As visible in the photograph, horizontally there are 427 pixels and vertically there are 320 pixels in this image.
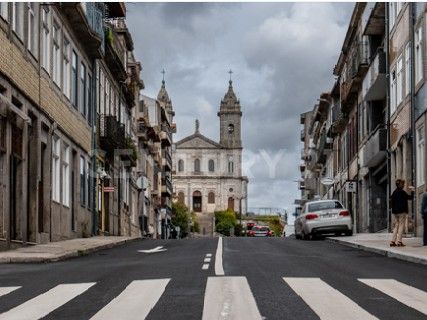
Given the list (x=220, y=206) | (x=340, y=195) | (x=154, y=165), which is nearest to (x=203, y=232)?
(x=220, y=206)

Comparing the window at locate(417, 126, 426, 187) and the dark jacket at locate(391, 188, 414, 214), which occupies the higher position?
the window at locate(417, 126, 426, 187)

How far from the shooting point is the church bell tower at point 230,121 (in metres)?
173

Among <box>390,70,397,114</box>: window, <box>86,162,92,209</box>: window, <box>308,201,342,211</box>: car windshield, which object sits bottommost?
<box>308,201,342,211</box>: car windshield

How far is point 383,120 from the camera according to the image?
4525 centimetres

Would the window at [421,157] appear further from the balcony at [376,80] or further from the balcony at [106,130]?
the balcony at [106,130]

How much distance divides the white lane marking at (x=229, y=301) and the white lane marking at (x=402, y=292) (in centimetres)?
171

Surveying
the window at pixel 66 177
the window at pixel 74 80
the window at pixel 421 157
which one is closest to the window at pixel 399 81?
the window at pixel 421 157

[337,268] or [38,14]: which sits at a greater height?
[38,14]

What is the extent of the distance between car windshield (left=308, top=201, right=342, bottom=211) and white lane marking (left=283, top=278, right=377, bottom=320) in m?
22.8

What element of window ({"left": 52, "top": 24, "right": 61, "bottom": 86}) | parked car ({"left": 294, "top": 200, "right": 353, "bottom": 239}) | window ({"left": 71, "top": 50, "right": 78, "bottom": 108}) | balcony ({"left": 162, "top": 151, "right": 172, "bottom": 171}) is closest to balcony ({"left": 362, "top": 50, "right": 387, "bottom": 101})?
parked car ({"left": 294, "top": 200, "right": 353, "bottom": 239})

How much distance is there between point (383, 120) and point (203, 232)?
10282 cm

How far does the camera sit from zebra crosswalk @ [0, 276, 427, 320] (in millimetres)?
9312

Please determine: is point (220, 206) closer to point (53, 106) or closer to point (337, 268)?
point (53, 106)

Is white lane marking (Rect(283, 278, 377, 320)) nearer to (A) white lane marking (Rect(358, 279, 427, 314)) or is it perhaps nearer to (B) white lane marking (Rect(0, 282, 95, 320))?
(A) white lane marking (Rect(358, 279, 427, 314))
